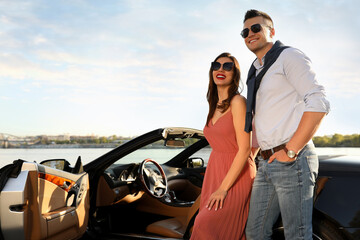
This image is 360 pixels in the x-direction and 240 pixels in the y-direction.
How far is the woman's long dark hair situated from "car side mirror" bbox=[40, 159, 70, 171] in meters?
1.23

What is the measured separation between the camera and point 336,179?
7.89 ft

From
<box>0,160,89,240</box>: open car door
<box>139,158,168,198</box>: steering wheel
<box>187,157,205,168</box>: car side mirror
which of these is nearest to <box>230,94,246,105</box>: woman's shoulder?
<box>0,160,89,240</box>: open car door

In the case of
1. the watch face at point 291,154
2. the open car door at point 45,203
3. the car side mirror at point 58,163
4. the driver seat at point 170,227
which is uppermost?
the watch face at point 291,154

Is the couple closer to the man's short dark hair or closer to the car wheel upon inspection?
the man's short dark hair

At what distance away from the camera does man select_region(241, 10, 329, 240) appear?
2.00 meters

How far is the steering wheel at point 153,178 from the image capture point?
3913 millimetres

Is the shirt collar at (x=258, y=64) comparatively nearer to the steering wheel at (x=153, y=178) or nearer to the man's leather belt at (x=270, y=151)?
the man's leather belt at (x=270, y=151)

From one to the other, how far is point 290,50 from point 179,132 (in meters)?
1.50

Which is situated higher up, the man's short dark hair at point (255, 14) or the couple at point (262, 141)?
the man's short dark hair at point (255, 14)

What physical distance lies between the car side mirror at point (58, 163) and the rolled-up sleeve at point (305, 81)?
1.87 metres

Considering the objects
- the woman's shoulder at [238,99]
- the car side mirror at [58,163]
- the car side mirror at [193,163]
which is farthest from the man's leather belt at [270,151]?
the car side mirror at [193,163]

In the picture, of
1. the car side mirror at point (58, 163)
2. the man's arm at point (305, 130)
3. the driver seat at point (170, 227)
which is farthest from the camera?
the driver seat at point (170, 227)

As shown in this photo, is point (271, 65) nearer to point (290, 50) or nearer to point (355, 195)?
point (290, 50)

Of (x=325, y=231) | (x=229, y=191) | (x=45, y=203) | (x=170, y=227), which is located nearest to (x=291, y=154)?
(x=229, y=191)
